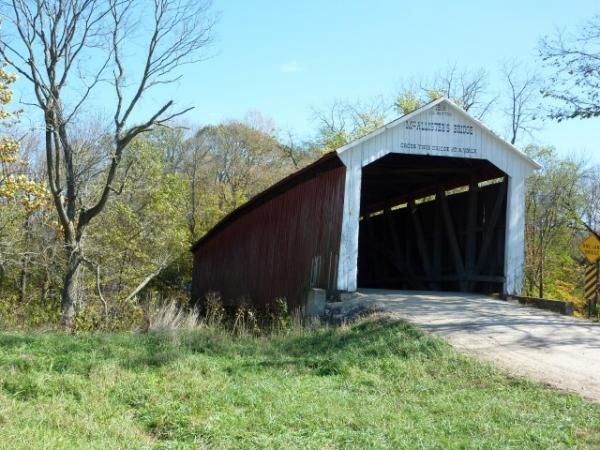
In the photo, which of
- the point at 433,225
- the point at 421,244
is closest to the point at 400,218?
the point at 433,225

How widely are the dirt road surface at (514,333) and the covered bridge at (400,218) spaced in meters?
1.32

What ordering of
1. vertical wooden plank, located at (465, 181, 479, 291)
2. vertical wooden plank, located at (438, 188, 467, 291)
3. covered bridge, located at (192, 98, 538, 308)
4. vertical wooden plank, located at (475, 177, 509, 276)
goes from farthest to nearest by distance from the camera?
vertical wooden plank, located at (438, 188, 467, 291), vertical wooden plank, located at (465, 181, 479, 291), vertical wooden plank, located at (475, 177, 509, 276), covered bridge, located at (192, 98, 538, 308)

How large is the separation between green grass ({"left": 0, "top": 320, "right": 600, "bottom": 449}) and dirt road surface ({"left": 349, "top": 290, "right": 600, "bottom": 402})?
58 cm

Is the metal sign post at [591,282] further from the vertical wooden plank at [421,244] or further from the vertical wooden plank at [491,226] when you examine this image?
the vertical wooden plank at [421,244]

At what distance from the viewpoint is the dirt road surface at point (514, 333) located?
22.6ft

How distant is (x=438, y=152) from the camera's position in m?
12.7

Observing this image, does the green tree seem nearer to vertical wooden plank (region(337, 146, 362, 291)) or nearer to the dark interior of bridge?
the dark interior of bridge

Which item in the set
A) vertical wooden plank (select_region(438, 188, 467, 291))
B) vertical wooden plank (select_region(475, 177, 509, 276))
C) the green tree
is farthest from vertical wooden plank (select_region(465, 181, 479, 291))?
the green tree

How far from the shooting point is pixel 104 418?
16.2 ft

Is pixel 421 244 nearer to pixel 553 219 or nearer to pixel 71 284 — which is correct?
pixel 71 284

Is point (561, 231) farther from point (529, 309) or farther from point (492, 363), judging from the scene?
point (492, 363)

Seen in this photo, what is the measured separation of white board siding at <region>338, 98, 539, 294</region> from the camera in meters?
12.0

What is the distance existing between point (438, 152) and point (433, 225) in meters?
4.74

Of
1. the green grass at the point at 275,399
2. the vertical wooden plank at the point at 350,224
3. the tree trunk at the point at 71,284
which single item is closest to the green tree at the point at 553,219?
the vertical wooden plank at the point at 350,224
